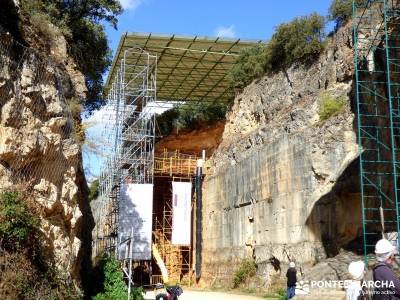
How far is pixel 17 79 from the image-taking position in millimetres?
10531

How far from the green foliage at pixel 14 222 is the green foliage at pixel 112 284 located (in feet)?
15.9

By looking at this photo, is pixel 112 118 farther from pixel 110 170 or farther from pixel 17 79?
pixel 17 79

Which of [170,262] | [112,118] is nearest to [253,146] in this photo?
[112,118]

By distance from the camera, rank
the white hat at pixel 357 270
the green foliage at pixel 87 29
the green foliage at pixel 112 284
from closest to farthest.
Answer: the white hat at pixel 357 270 → the green foliage at pixel 112 284 → the green foliage at pixel 87 29

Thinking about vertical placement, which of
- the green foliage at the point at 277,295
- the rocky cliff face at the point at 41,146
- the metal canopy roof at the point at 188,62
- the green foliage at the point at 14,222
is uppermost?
the metal canopy roof at the point at 188,62

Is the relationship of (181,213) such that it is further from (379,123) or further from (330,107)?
(379,123)

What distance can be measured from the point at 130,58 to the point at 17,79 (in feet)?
56.4

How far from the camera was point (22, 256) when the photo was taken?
31.1ft

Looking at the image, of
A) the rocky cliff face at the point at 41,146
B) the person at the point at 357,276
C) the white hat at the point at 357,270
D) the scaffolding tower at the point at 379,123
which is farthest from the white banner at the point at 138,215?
the white hat at the point at 357,270

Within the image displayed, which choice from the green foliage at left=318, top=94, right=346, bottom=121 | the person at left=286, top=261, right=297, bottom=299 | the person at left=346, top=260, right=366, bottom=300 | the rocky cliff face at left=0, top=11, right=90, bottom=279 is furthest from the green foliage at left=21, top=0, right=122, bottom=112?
the person at left=346, top=260, right=366, bottom=300

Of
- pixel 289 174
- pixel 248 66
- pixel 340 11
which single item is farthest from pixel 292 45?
pixel 289 174

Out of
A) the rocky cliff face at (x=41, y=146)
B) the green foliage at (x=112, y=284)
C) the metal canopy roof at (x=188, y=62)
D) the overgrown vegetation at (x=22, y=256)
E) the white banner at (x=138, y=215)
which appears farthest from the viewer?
the metal canopy roof at (x=188, y=62)

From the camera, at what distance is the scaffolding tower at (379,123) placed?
1480 centimetres

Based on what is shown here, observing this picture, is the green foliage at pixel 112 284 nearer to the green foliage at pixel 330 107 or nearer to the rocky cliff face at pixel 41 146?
the rocky cliff face at pixel 41 146
